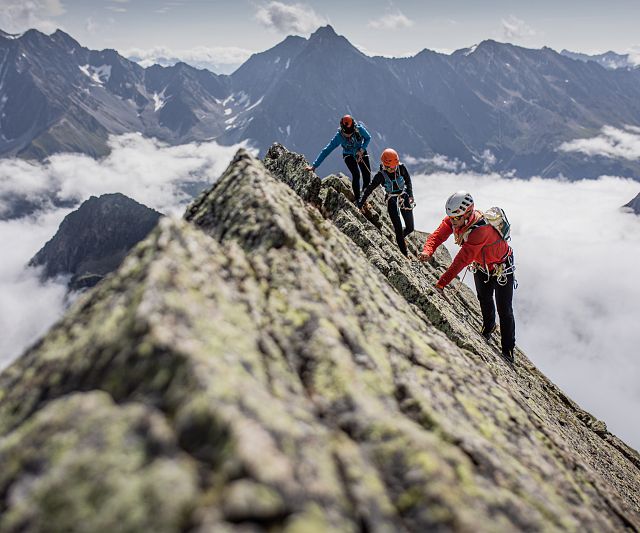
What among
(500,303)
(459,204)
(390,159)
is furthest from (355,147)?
(500,303)

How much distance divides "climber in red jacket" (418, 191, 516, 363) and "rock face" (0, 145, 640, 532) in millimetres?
7877

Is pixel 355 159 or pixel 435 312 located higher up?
pixel 355 159

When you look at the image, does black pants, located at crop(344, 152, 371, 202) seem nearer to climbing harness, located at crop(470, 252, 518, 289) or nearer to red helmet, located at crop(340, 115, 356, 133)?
red helmet, located at crop(340, 115, 356, 133)

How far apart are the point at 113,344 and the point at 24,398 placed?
1857mm

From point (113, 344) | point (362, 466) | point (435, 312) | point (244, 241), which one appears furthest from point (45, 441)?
point (435, 312)

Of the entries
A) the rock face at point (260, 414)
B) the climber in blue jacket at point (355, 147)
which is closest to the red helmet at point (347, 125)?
the climber in blue jacket at point (355, 147)

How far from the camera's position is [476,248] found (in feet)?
58.3

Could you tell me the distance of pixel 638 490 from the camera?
53.6 ft

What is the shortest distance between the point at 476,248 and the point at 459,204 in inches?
90.6

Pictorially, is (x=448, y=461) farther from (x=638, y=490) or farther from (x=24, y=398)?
(x=638, y=490)

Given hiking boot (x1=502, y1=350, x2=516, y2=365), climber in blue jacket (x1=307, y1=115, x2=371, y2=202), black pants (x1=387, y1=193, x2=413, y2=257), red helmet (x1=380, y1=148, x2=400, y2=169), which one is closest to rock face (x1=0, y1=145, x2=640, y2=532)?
hiking boot (x1=502, y1=350, x2=516, y2=365)

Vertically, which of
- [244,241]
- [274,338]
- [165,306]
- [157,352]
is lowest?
[157,352]

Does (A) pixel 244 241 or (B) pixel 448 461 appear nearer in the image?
(B) pixel 448 461

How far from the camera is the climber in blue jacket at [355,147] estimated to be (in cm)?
2520
